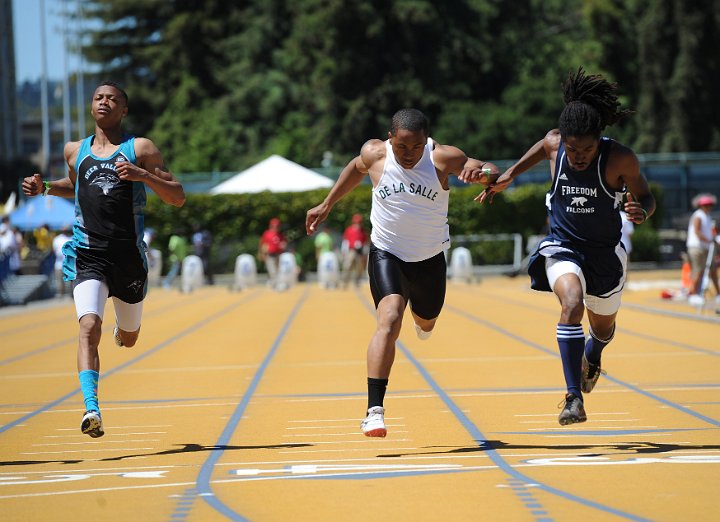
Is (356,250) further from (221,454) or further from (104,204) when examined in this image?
(221,454)

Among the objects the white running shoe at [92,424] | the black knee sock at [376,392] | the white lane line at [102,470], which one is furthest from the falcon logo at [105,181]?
the black knee sock at [376,392]

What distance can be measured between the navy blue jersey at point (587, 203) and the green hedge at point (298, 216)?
108 ft

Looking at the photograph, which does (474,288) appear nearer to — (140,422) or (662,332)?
(662,332)

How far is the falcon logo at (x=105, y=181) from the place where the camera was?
314 inches

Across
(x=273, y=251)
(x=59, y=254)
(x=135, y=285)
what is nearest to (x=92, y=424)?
(x=135, y=285)

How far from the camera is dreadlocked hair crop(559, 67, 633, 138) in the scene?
25.0 feet

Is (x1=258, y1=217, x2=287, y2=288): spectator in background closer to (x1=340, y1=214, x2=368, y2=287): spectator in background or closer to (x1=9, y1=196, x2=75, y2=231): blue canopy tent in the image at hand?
(x1=340, y1=214, x2=368, y2=287): spectator in background

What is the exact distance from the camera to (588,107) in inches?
305

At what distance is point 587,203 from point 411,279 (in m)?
1.19

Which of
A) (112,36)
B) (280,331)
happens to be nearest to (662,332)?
(280,331)

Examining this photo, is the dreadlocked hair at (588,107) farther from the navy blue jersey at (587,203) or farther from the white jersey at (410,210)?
the white jersey at (410,210)

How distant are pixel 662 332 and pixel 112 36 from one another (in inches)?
2358

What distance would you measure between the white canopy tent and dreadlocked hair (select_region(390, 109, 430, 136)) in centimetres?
2601

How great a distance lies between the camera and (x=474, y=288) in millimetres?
31078
